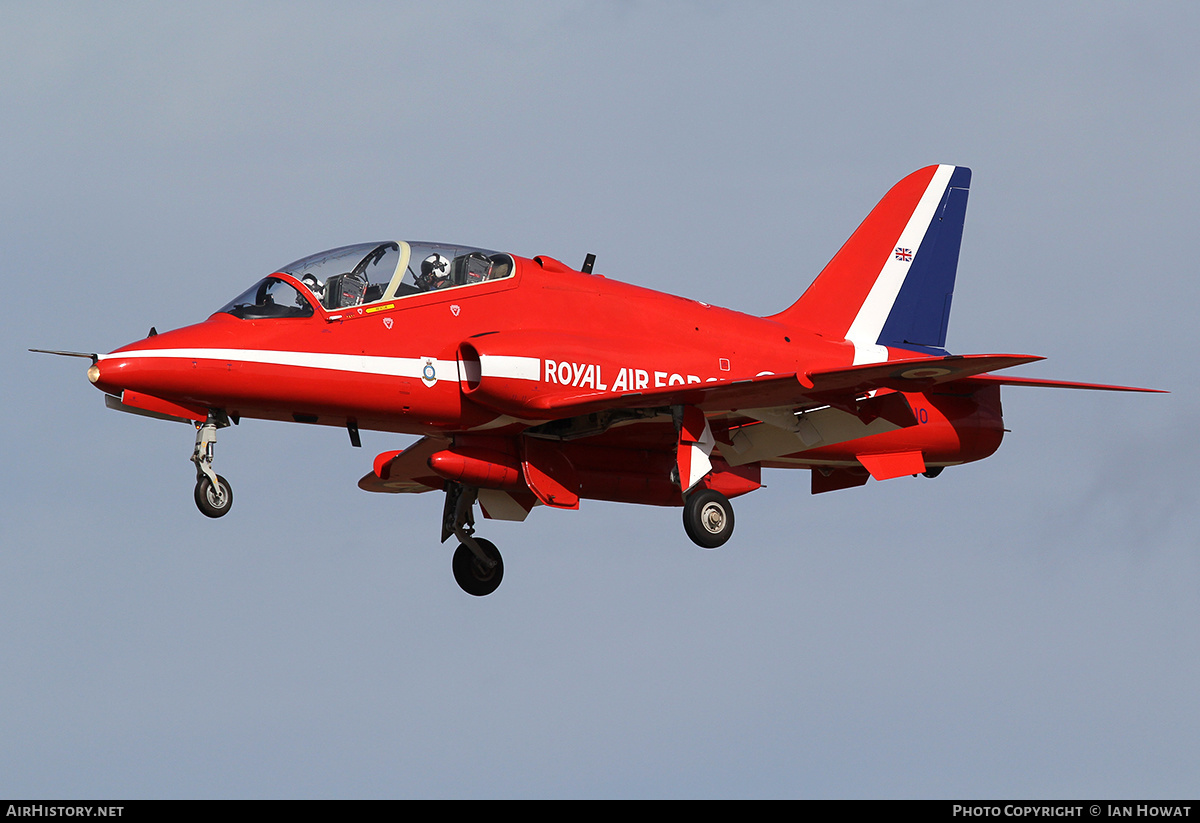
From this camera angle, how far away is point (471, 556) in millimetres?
28516

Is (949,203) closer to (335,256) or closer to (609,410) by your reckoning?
(609,410)

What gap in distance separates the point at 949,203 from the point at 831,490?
227 inches

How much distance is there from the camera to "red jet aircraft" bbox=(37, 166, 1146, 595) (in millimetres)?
23422

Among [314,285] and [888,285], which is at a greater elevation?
[888,285]

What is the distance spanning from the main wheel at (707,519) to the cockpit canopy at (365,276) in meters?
4.19

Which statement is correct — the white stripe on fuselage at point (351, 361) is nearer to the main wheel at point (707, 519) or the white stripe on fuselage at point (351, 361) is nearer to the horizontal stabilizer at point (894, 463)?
the main wheel at point (707, 519)

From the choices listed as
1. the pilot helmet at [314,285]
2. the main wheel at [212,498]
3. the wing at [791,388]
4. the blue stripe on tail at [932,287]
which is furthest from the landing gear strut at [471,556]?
the blue stripe on tail at [932,287]

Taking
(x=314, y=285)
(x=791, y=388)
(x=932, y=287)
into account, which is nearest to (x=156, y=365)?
(x=314, y=285)

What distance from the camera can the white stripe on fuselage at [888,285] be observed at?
29.5 meters

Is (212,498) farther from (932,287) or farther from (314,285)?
(932,287)

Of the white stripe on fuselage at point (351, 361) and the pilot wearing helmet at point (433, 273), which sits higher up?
the pilot wearing helmet at point (433, 273)

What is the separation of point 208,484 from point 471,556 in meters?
6.71
